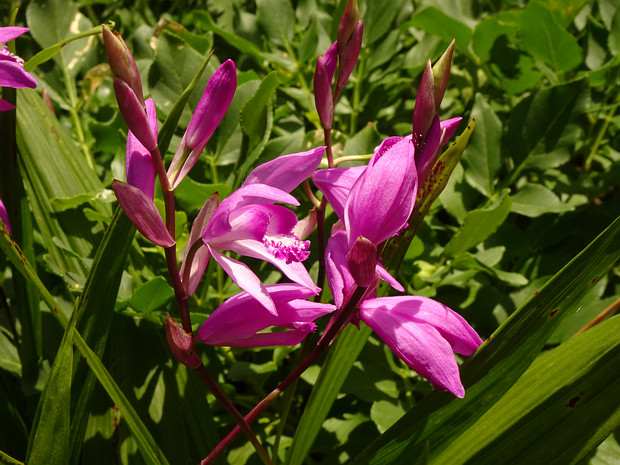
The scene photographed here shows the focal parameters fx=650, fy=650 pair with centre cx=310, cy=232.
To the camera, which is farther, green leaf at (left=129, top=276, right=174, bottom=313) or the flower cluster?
green leaf at (left=129, top=276, right=174, bottom=313)

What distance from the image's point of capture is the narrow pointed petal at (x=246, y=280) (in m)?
0.48

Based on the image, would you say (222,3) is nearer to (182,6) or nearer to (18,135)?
(182,6)

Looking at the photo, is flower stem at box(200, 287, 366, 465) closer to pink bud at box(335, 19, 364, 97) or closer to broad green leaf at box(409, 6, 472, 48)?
pink bud at box(335, 19, 364, 97)

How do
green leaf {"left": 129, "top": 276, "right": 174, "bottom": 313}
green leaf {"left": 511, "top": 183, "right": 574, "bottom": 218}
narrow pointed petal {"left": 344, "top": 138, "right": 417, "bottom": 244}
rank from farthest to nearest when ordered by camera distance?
green leaf {"left": 511, "top": 183, "right": 574, "bottom": 218} → green leaf {"left": 129, "top": 276, "right": 174, "bottom": 313} → narrow pointed petal {"left": 344, "top": 138, "right": 417, "bottom": 244}

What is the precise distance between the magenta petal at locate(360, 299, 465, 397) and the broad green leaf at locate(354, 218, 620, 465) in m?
0.08

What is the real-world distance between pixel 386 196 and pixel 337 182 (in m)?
0.10

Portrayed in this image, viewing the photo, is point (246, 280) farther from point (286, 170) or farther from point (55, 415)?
point (55, 415)

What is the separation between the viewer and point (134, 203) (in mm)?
491

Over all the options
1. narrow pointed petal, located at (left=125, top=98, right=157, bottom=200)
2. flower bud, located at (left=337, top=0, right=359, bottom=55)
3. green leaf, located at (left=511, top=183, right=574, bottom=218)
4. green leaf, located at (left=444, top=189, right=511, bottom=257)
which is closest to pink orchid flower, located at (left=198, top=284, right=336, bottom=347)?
narrow pointed petal, located at (left=125, top=98, right=157, bottom=200)

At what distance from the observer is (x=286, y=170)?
551 mm

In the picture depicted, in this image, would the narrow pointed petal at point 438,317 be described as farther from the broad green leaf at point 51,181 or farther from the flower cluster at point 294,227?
the broad green leaf at point 51,181

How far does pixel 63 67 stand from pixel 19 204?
1.58 ft

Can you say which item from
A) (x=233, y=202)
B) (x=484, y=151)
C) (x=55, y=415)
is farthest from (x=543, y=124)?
(x=55, y=415)

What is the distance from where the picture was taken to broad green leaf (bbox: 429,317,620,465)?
1.85 feet
